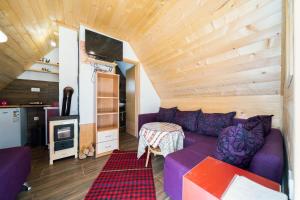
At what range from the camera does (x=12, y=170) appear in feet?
3.95

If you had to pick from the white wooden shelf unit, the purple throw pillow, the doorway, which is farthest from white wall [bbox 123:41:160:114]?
the purple throw pillow

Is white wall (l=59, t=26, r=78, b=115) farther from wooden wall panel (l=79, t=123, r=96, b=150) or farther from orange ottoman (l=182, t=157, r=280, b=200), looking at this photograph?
orange ottoman (l=182, t=157, r=280, b=200)

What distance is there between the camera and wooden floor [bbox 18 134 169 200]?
1.50 metres

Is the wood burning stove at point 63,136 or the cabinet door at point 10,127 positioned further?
the cabinet door at point 10,127

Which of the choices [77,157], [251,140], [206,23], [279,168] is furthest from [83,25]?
[279,168]

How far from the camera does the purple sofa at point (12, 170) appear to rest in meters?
1.08

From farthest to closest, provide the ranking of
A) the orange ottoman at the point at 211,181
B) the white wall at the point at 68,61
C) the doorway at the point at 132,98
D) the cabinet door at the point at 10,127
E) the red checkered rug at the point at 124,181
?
the doorway at the point at 132,98 → the white wall at the point at 68,61 → the cabinet door at the point at 10,127 → the red checkered rug at the point at 124,181 → the orange ottoman at the point at 211,181

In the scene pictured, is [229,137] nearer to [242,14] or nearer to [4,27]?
[242,14]

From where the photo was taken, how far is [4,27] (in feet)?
5.67

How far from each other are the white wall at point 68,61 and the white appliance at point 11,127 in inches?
41.7

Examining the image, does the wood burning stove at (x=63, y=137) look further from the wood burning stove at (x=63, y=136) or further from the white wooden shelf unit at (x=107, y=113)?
the white wooden shelf unit at (x=107, y=113)

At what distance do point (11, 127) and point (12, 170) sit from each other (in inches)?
84.1

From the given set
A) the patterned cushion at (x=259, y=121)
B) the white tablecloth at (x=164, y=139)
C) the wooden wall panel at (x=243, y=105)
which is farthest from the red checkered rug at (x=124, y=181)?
the wooden wall panel at (x=243, y=105)

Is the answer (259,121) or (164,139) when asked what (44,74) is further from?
(259,121)
